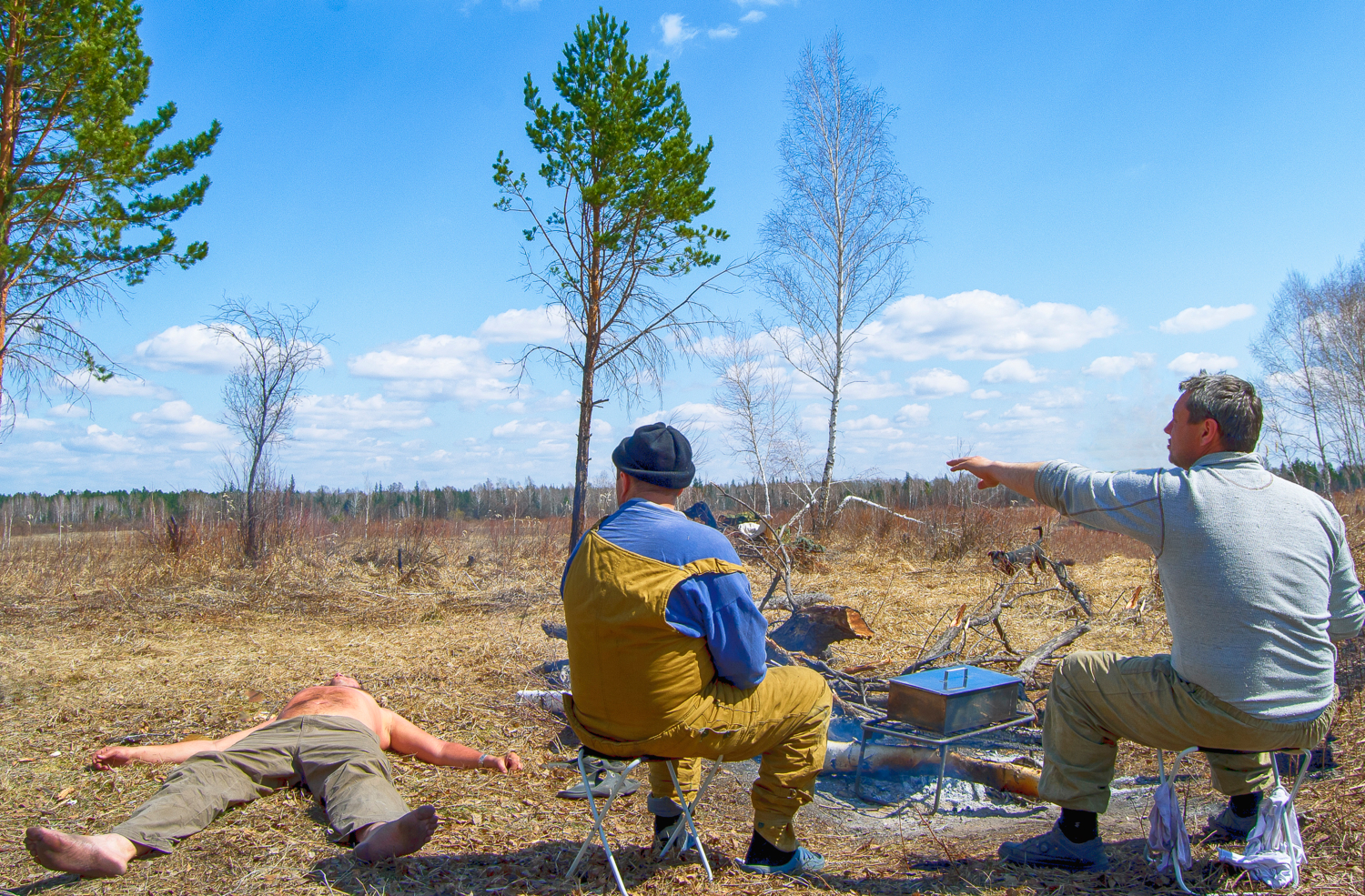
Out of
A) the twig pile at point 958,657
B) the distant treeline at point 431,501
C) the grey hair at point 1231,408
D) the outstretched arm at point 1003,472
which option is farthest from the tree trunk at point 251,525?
the grey hair at point 1231,408

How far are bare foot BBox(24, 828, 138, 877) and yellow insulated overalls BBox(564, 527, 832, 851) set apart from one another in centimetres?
154

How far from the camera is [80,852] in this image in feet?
8.46

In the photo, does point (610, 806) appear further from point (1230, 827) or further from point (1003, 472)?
point (1230, 827)

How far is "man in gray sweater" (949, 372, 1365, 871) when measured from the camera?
2266 mm

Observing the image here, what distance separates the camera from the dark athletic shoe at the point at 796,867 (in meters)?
2.62

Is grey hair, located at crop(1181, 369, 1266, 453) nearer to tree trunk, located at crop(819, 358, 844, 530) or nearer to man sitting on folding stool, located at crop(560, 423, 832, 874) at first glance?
man sitting on folding stool, located at crop(560, 423, 832, 874)

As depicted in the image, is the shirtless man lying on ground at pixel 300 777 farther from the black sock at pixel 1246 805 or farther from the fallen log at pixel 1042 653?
the fallen log at pixel 1042 653

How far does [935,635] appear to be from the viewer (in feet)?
23.9

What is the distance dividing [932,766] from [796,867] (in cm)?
158

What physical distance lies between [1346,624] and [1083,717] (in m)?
0.84

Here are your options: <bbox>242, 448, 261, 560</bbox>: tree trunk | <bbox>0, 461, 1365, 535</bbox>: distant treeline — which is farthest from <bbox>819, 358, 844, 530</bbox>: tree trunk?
<bbox>242, 448, 261, 560</bbox>: tree trunk

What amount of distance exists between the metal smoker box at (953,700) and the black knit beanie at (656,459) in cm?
171

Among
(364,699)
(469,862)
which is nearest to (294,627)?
(364,699)

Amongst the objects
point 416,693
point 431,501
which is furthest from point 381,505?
point 416,693
